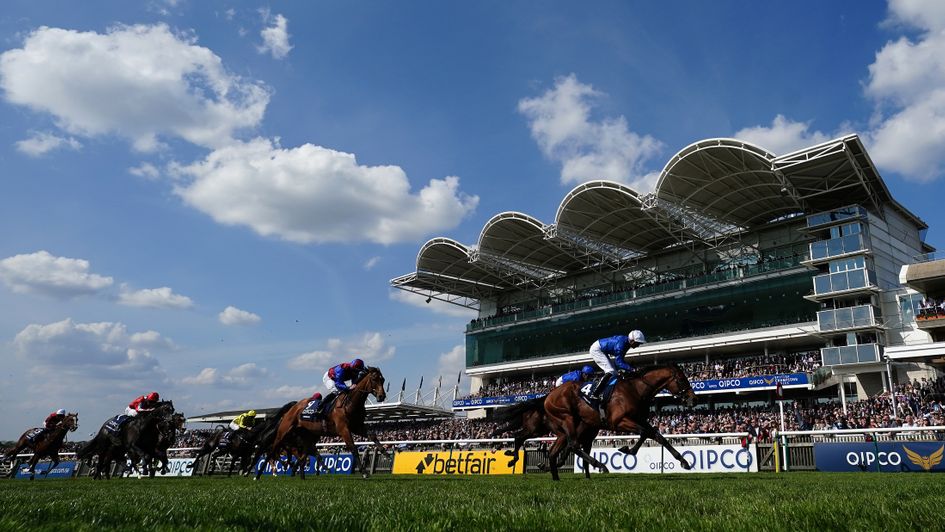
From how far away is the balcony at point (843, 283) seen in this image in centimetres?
3575

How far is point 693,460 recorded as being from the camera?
16422 millimetres

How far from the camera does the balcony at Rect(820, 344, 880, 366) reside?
34188mm

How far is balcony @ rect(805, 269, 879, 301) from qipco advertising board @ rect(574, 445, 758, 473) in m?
24.8

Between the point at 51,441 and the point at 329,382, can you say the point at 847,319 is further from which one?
the point at 51,441

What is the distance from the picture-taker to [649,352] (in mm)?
45656

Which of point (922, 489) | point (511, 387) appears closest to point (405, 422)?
point (511, 387)

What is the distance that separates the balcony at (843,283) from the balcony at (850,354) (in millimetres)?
3290

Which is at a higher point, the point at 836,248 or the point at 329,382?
the point at 836,248

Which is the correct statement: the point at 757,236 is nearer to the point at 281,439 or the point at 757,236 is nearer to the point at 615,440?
the point at 615,440

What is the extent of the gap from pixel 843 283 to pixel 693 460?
25844mm

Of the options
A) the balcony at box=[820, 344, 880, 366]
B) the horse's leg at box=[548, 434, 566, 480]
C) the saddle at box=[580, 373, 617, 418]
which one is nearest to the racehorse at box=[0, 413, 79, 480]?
the horse's leg at box=[548, 434, 566, 480]

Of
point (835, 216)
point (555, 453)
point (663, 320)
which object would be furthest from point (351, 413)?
point (663, 320)

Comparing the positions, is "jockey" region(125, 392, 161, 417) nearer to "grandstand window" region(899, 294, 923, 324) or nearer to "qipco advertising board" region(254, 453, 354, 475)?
"qipco advertising board" region(254, 453, 354, 475)

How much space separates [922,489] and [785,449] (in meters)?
10.5
